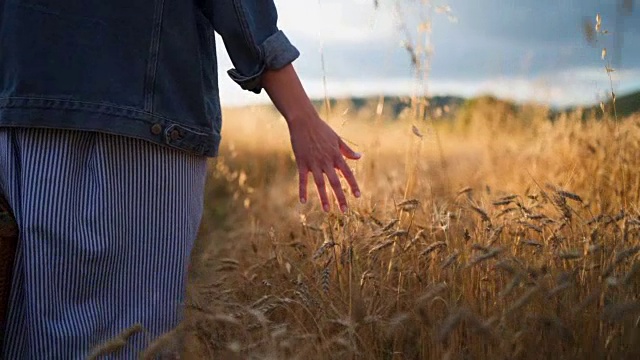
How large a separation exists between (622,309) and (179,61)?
0.97 meters

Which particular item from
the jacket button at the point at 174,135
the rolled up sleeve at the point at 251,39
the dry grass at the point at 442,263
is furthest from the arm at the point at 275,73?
the dry grass at the point at 442,263

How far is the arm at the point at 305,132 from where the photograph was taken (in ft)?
5.67

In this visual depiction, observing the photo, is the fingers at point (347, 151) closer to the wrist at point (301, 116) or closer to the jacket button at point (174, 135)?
the wrist at point (301, 116)

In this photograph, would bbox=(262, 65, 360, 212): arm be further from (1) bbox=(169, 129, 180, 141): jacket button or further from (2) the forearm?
(1) bbox=(169, 129, 180, 141): jacket button

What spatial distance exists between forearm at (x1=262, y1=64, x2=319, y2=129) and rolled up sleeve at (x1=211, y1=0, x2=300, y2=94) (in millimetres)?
19

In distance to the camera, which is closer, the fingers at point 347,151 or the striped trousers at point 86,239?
the striped trousers at point 86,239

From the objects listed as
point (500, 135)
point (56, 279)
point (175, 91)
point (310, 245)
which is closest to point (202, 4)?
point (175, 91)

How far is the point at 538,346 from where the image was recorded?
182cm

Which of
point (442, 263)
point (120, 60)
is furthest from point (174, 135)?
point (442, 263)

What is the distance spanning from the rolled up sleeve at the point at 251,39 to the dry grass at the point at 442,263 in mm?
495

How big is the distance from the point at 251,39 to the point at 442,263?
76cm

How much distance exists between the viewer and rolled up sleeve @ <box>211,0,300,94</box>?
1699 millimetres

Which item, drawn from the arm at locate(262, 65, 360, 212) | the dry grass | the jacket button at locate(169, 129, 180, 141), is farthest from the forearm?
the dry grass

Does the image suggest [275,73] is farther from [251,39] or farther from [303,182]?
[303,182]
